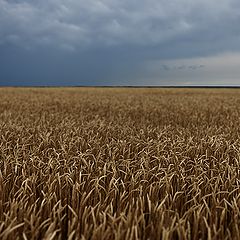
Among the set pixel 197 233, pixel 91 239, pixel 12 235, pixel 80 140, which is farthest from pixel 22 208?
pixel 80 140

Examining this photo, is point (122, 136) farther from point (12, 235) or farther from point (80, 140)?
point (12, 235)

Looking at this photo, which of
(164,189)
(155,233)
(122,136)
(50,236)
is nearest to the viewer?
(50,236)

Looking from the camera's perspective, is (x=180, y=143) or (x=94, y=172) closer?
(x=94, y=172)

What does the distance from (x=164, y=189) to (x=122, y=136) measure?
293cm

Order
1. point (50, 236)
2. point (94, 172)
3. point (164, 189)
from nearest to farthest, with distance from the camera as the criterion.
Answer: point (50, 236) → point (164, 189) → point (94, 172)

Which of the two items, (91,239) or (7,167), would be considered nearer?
(91,239)

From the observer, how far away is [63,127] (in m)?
6.80

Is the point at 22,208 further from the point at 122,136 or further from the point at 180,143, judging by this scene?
the point at 122,136

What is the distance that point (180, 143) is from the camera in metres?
4.73

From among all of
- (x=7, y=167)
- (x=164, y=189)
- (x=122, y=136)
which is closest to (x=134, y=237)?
(x=164, y=189)

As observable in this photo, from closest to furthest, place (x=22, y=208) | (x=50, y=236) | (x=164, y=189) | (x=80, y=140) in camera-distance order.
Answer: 1. (x=50, y=236)
2. (x=22, y=208)
3. (x=164, y=189)
4. (x=80, y=140)

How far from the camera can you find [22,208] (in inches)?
88.6

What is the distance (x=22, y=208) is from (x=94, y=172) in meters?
1.21

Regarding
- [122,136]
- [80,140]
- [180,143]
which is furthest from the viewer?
[122,136]
